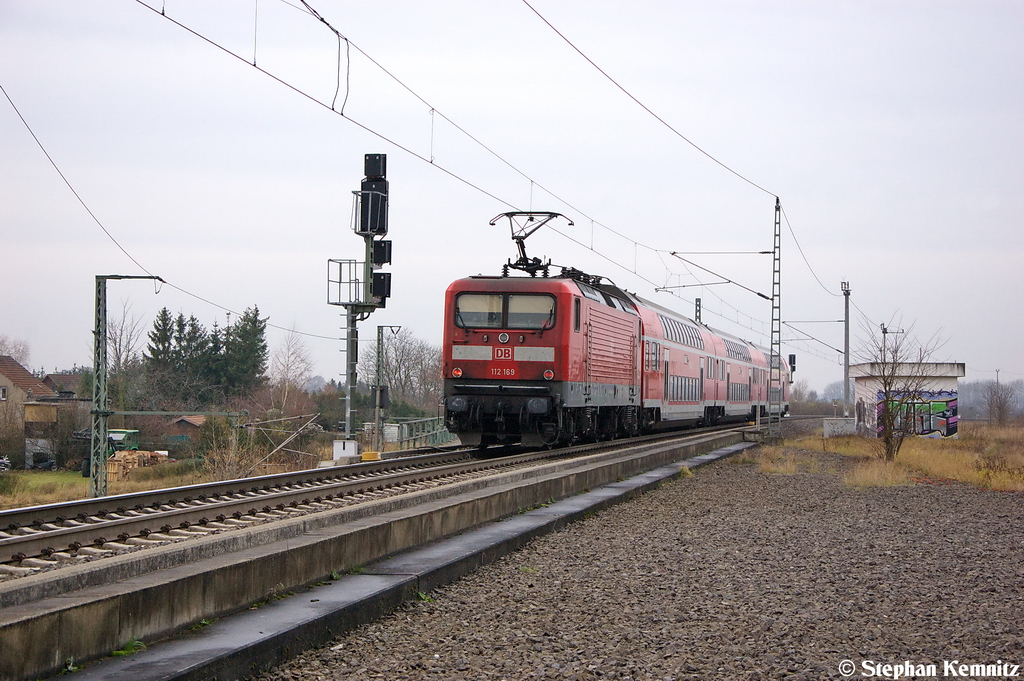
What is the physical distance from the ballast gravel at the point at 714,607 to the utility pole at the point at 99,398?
9671mm

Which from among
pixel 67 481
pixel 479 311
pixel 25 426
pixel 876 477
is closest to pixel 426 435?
pixel 479 311

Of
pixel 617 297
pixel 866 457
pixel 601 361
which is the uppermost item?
pixel 617 297

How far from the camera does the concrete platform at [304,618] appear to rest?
4938mm

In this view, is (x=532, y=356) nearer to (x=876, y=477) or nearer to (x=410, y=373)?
(x=876, y=477)

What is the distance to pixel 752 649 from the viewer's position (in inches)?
243

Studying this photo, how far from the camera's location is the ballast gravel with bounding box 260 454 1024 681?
5824mm

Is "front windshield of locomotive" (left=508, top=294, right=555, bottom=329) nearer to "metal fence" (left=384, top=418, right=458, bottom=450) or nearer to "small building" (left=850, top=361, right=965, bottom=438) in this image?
"metal fence" (left=384, top=418, right=458, bottom=450)

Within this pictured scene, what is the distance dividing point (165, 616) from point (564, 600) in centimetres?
315

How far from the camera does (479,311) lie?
20.4m

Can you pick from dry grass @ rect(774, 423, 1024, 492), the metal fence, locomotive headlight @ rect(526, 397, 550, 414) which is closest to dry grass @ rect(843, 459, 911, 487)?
dry grass @ rect(774, 423, 1024, 492)

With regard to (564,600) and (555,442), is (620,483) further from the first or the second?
(564,600)

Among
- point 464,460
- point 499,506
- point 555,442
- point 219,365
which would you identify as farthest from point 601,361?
point 219,365

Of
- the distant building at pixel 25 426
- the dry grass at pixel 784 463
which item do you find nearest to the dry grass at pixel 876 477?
the dry grass at pixel 784 463

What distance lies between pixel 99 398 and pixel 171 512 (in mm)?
9113
